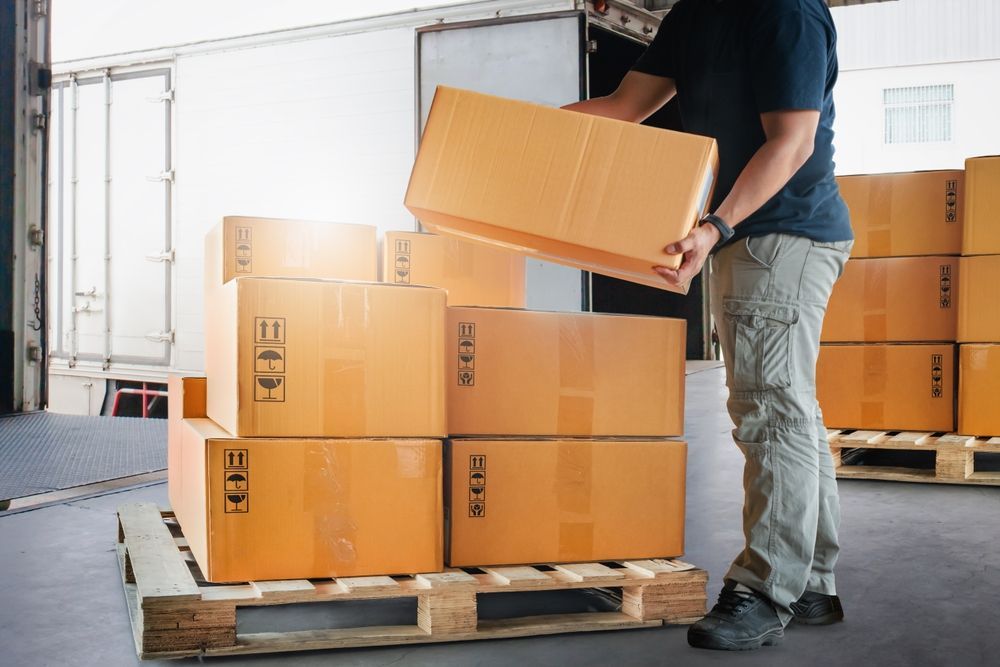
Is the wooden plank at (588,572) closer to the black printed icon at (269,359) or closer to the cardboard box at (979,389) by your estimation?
the black printed icon at (269,359)

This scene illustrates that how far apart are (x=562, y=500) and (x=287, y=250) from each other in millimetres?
1325

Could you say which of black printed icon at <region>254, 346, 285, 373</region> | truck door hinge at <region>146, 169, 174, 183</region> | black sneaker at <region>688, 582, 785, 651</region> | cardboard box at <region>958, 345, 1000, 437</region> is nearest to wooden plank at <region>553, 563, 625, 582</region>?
black sneaker at <region>688, 582, 785, 651</region>

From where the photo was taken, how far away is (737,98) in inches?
88.9

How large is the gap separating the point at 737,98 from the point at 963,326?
264cm

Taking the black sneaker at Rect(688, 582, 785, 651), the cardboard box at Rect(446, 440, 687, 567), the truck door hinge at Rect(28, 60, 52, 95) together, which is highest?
the truck door hinge at Rect(28, 60, 52, 95)

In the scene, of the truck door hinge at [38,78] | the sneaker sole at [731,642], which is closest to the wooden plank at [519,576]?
the sneaker sole at [731,642]

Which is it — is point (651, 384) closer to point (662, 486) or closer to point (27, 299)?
point (662, 486)

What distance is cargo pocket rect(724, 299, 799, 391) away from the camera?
2.18m

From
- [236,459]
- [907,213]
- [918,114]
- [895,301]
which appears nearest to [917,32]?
[918,114]

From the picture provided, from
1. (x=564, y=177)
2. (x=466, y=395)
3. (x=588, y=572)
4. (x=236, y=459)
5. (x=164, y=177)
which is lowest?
(x=588, y=572)

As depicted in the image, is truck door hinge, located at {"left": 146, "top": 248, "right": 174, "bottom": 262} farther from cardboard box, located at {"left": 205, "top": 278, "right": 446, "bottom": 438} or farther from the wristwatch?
the wristwatch

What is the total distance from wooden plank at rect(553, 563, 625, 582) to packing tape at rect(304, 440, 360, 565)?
0.54m

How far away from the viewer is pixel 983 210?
4.29 metres

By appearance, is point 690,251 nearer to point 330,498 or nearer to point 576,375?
point 576,375
